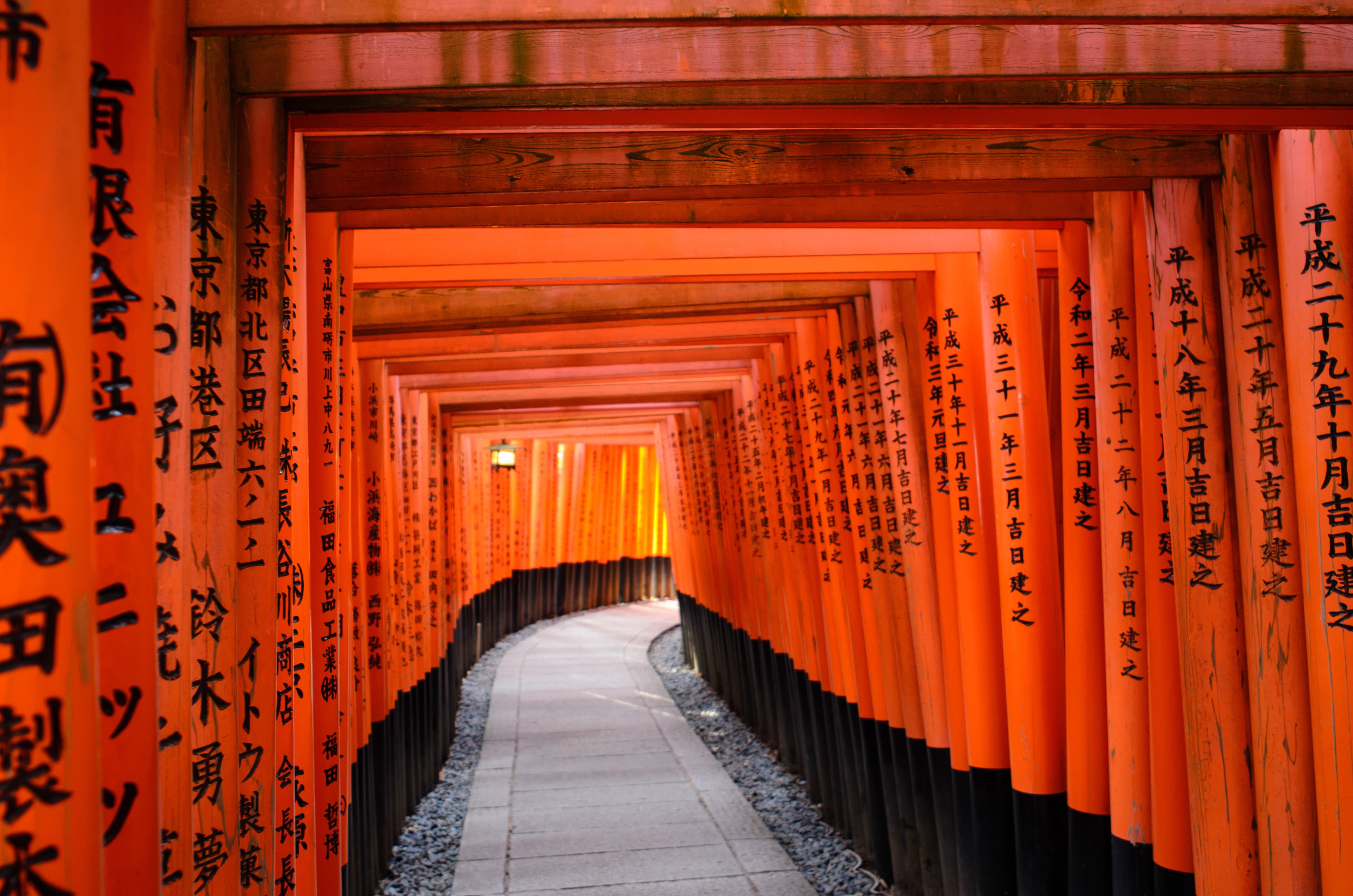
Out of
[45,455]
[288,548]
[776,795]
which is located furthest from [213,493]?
[776,795]

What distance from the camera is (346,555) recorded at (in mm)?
4980

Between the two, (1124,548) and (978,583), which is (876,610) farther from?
(1124,548)

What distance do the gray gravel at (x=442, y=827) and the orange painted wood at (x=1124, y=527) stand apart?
4401 mm

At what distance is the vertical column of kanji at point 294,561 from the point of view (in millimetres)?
3148

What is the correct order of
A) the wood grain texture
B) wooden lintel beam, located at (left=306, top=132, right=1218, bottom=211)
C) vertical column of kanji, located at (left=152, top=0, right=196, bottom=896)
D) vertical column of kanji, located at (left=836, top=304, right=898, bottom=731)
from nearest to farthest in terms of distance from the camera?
vertical column of kanji, located at (left=152, top=0, right=196, bottom=896) → the wood grain texture → wooden lintel beam, located at (left=306, top=132, right=1218, bottom=211) → vertical column of kanji, located at (left=836, top=304, right=898, bottom=731)

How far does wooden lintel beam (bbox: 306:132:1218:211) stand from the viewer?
3.68 meters

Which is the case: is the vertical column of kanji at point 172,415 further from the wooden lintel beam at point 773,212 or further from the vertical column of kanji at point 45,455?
the wooden lintel beam at point 773,212

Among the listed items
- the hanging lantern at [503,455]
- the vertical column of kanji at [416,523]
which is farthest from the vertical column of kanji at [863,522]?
the hanging lantern at [503,455]

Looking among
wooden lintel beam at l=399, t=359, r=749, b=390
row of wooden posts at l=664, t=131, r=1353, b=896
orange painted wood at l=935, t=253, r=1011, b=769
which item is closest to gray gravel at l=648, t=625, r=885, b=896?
row of wooden posts at l=664, t=131, r=1353, b=896

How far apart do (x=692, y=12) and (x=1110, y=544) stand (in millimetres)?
2765

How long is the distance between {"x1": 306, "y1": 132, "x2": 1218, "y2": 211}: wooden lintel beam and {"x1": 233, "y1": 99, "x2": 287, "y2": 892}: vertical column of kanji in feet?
2.52

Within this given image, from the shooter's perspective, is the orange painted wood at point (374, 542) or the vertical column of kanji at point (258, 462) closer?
the vertical column of kanji at point (258, 462)

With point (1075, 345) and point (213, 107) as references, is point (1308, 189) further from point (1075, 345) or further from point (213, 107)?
point (213, 107)

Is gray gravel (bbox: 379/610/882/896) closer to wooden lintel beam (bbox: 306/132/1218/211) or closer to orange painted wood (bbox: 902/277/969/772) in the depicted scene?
orange painted wood (bbox: 902/277/969/772)
